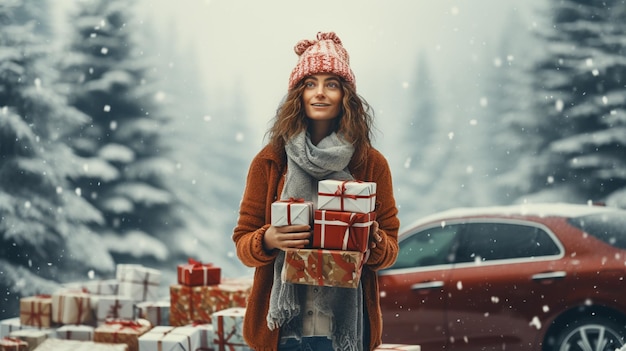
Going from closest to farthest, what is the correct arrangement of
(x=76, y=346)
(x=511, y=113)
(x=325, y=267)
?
(x=325, y=267) → (x=76, y=346) → (x=511, y=113)

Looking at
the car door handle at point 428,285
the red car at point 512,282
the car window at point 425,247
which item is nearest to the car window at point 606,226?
the red car at point 512,282

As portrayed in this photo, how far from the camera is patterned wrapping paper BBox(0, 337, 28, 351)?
4.00 m

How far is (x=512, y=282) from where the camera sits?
13.0 ft

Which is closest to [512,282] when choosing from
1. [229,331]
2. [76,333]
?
[229,331]

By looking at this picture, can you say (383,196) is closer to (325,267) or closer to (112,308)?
(325,267)

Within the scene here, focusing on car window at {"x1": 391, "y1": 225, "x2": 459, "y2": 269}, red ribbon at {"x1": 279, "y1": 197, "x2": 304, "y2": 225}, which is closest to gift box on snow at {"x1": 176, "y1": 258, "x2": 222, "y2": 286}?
car window at {"x1": 391, "y1": 225, "x2": 459, "y2": 269}

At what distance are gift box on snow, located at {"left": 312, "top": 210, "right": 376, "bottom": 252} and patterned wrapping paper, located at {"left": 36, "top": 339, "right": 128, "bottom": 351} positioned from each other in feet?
7.30

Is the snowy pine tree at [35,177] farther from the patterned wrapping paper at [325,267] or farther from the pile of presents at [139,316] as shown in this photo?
the patterned wrapping paper at [325,267]

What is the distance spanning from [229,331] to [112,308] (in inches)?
42.3

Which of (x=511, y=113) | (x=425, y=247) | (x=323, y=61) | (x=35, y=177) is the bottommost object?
(x=425, y=247)

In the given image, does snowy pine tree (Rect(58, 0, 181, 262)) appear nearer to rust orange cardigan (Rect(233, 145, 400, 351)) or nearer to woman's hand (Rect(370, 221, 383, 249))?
rust orange cardigan (Rect(233, 145, 400, 351))

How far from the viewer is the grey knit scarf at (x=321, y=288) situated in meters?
1.99

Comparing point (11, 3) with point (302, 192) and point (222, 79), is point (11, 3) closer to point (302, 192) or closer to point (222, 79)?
point (222, 79)

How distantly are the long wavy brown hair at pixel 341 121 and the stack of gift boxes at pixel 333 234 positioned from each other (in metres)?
0.17
